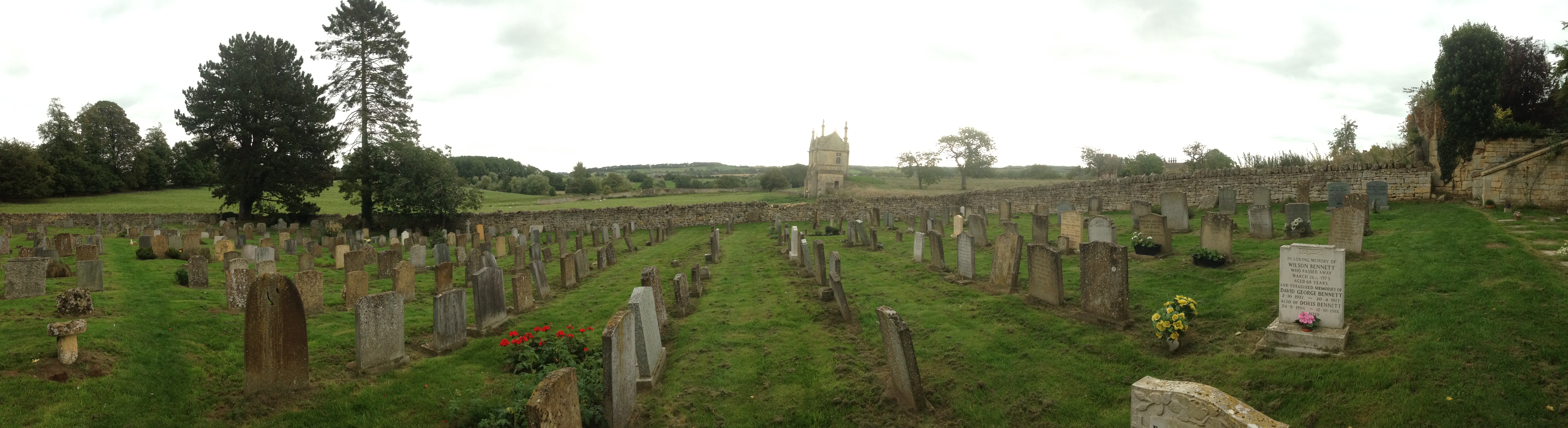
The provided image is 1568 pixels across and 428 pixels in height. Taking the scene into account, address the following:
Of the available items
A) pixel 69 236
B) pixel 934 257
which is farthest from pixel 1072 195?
pixel 69 236

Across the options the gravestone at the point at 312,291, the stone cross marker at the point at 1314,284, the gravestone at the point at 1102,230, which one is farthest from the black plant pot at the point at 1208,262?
the gravestone at the point at 312,291

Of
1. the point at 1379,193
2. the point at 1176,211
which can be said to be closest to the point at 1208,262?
the point at 1176,211

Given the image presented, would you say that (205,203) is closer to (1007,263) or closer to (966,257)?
(966,257)

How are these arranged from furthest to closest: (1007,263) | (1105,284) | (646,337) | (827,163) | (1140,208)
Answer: (827,163) → (1140,208) → (1007,263) → (1105,284) → (646,337)

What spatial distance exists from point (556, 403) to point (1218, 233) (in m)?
11.7

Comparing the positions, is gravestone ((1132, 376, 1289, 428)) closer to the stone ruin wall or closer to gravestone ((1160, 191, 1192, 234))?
gravestone ((1160, 191, 1192, 234))

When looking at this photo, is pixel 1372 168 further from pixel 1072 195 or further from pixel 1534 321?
pixel 1534 321

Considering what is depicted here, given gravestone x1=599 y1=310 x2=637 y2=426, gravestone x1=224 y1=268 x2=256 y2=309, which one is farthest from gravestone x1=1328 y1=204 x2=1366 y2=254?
gravestone x1=224 y1=268 x2=256 y2=309

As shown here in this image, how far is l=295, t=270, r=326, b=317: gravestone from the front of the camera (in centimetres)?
1063

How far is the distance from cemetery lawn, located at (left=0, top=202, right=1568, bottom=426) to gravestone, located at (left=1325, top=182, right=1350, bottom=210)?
7227 millimetres

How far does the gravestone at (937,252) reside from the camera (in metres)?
14.5

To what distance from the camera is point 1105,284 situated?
9102 millimetres

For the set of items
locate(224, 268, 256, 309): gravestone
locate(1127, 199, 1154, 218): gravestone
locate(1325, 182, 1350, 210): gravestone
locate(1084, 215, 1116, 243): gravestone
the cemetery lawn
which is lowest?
the cemetery lawn

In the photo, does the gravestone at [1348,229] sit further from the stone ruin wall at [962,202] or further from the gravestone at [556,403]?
the gravestone at [556,403]
